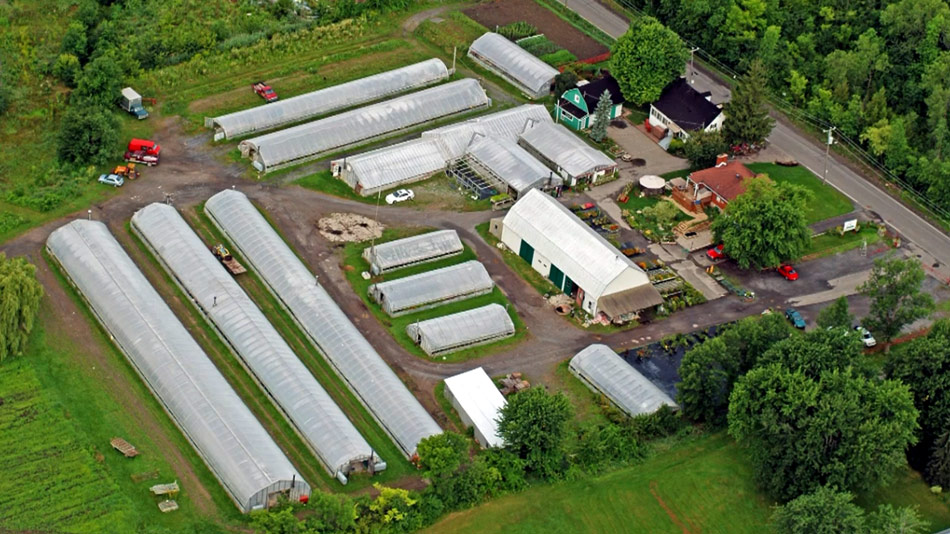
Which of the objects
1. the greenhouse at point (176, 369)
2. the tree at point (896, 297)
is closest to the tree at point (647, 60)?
the tree at point (896, 297)

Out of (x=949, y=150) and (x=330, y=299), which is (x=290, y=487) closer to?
(x=330, y=299)

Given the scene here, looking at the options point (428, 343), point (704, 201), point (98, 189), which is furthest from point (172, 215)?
point (704, 201)

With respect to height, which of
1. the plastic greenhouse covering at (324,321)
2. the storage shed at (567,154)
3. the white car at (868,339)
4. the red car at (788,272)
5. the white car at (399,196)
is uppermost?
the white car at (868,339)

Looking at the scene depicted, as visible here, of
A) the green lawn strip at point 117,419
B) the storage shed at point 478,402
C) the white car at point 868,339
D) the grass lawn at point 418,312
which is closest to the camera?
the green lawn strip at point 117,419

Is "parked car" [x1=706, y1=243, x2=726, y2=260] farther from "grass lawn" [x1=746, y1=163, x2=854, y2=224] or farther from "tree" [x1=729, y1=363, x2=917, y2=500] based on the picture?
"tree" [x1=729, y1=363, x2=917, y2=500]

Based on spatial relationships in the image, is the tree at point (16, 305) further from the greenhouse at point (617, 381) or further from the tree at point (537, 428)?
the greenhouse at point (617, 381)

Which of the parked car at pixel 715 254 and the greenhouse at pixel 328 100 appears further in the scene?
the greenhouse at pixel 328 100

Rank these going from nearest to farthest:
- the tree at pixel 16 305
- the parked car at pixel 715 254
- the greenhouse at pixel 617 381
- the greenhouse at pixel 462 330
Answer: the tree at pixel 16 305, the greenhouse at pixel 617 381, the greenhouse at pixel 462 330, the parked car at pixel 715 254
